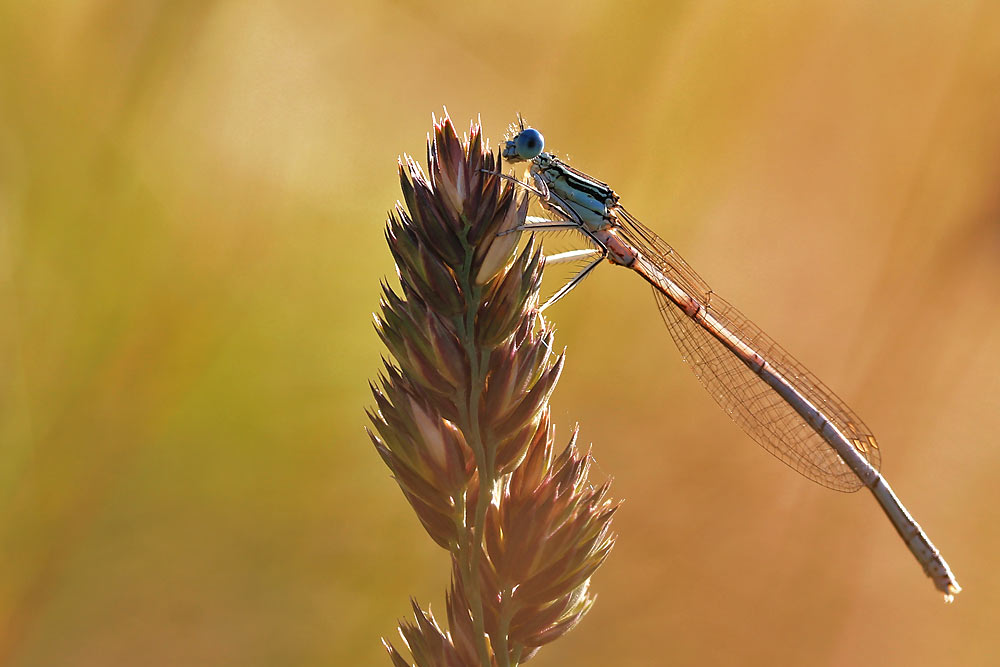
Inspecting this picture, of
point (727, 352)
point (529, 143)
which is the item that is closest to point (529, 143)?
point (529, 143)

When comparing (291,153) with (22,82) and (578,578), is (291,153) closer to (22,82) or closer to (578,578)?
(22,82)

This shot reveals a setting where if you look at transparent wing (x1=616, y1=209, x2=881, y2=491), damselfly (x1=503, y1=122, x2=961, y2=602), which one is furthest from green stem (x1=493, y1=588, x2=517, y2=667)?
transparent wing (x1=616, y1=209, x2=881, y2=491)

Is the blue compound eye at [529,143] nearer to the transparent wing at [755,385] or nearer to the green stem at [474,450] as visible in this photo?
the transparent wing at [755,385]


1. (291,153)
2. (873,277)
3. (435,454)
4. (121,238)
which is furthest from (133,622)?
(873,277)

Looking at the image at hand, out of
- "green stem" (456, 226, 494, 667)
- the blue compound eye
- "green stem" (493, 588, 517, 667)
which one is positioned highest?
the blue compound eye

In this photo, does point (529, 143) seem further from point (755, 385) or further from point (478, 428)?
point (478, 428)

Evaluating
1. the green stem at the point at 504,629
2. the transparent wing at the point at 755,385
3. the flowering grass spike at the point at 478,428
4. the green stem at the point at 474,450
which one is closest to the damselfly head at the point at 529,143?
the transparent wing at the point at 755,385

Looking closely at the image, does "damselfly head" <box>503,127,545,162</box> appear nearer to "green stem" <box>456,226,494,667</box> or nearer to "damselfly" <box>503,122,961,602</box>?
"damselfly" <box>503,122,961,602</box>
